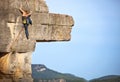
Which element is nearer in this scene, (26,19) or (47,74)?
(26,19)

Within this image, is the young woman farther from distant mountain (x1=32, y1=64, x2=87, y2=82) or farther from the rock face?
distant mountain (x1=32, y1=64, x2=87, y2=82)

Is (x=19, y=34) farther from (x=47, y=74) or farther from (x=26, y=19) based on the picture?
(x=47, y=74)

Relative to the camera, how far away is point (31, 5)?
12.2 metres

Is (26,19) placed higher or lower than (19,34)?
higher

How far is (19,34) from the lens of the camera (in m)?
11.8

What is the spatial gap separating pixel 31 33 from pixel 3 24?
3.47ft

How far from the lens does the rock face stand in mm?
11570

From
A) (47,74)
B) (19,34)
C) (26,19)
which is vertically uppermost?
(26,19)

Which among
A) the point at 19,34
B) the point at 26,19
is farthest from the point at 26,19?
the point at 19,34

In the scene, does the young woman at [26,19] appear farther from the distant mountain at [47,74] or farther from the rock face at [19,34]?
the distant mountain at [47,74]

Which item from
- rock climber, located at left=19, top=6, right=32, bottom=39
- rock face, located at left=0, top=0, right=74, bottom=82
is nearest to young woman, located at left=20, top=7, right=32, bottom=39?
rock climber, located at left=19, top=6, right=32, bottom=39

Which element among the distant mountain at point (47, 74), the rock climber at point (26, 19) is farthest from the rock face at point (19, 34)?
the distant mountain at point (47, 74)

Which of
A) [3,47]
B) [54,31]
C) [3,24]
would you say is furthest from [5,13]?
[54,31]

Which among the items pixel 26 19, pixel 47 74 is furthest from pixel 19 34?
pixel 47 74
